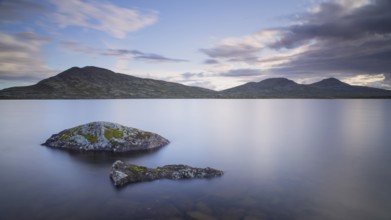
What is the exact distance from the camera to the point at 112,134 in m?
23.5

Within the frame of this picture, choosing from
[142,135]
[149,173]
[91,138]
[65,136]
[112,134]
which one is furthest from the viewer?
[142,135]

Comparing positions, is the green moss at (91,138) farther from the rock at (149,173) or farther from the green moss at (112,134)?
the rock at (149,173)

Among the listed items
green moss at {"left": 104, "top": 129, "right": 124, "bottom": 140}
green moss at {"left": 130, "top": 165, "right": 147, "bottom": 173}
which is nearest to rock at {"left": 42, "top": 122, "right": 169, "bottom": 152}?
green moss at {"left": 104, "top": 129, "right": 124, "bottom": 140}

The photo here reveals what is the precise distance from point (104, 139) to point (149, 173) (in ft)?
31.2

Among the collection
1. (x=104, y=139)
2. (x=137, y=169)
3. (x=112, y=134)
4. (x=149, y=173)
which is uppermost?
(x=112, y=134)

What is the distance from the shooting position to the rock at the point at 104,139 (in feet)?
74.2

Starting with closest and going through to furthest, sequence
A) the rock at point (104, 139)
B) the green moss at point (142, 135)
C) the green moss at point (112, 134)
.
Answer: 1. the rock at point (104, 139)
2. the green moss at point (112, 134)
3. the green moss at point (142, 135)

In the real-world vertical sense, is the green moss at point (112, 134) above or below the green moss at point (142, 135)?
above

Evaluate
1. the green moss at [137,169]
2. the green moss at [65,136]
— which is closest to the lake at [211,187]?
the green moss at [137,169]

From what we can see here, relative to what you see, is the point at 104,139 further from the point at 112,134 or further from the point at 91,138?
the point at 91,138

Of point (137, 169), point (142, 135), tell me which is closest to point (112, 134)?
point (142, 135)

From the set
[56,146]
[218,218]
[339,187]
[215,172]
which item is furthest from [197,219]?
[56,146]

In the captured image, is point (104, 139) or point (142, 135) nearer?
point (104, 139)

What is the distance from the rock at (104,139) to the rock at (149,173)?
24.6 ft
